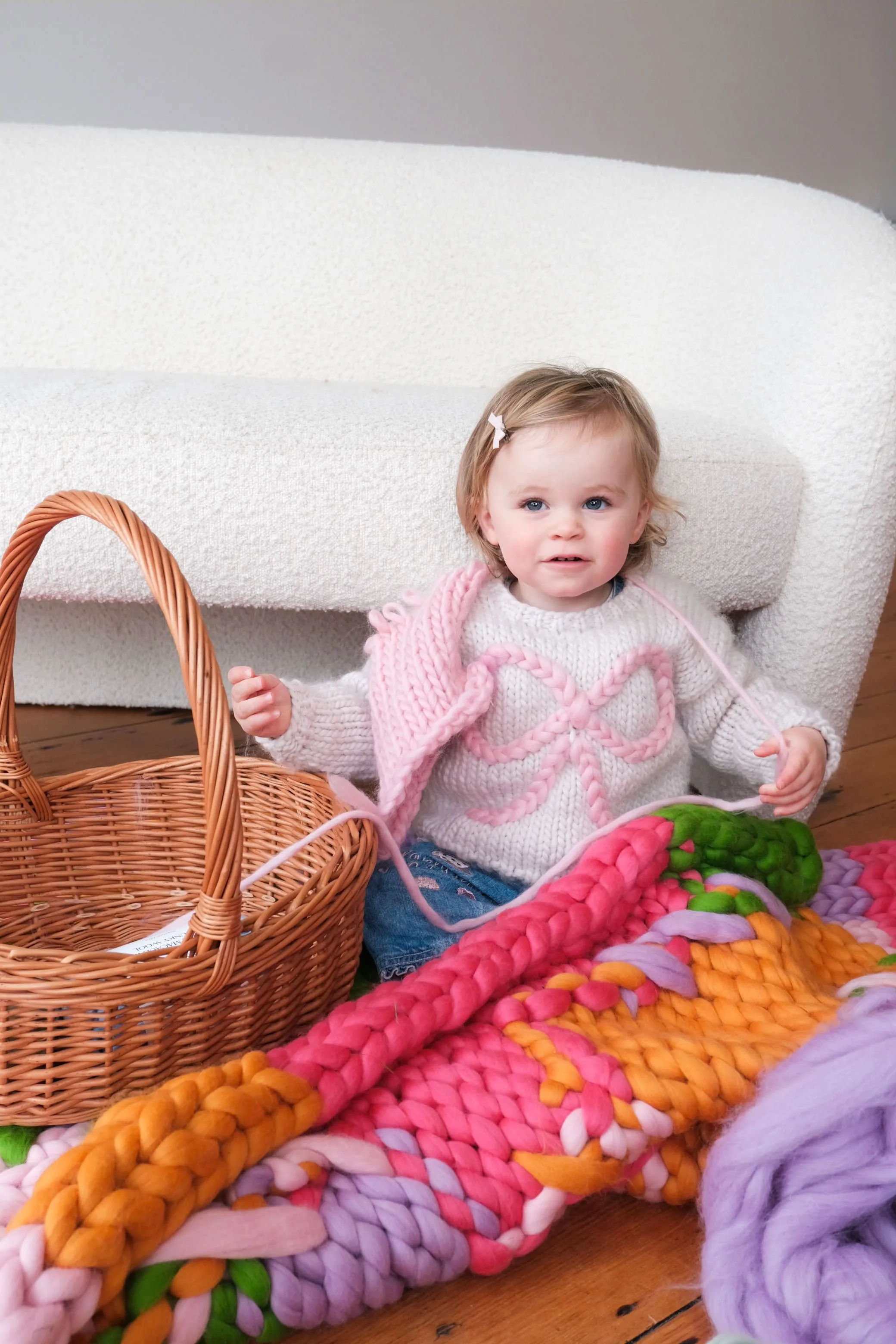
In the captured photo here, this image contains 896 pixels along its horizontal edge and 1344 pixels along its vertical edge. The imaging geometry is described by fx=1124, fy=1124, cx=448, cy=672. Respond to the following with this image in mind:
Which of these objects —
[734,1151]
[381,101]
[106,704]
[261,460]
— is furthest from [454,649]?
[381,101]

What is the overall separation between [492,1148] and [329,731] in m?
0.41

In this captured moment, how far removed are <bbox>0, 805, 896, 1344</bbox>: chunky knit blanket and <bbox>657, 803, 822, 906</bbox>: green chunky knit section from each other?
8 centimetres

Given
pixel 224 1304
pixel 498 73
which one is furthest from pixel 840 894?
pixel 498 73

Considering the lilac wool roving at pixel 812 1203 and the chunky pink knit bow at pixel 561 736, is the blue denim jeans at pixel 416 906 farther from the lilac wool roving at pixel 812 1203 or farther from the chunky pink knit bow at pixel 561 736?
the lilac wool roving at pixel 812 1203

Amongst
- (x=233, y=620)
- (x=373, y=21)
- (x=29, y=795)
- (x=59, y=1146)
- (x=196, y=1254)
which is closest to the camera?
(x=196, y=1254)

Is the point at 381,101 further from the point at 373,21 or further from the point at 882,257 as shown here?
the point at 882,257

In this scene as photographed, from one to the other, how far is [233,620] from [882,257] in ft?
2.54

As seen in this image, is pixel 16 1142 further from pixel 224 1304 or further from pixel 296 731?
pixel 296 731

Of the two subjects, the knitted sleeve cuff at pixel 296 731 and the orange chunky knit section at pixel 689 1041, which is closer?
the orange chunky knit section at pixel 689 1041

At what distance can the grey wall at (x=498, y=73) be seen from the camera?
214 cm

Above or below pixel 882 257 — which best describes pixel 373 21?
above

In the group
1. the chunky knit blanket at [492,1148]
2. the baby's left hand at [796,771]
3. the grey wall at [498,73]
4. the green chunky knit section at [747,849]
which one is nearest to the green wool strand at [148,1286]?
the chunky knit blanket at [492,1148]

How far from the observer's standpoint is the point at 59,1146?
68cm

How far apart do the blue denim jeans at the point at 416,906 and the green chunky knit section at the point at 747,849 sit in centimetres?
16
